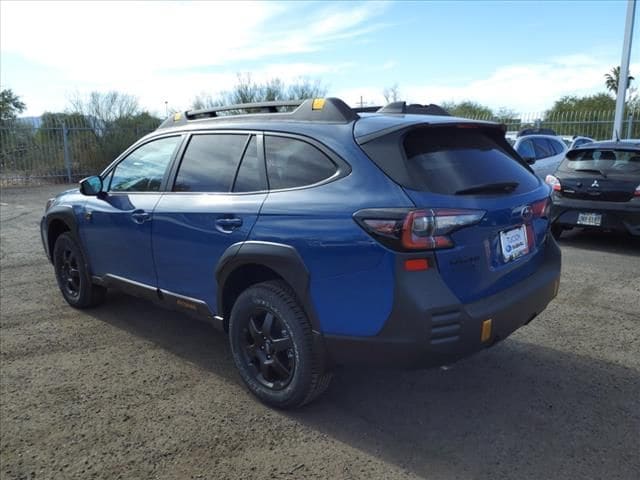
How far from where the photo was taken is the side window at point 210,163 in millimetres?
3518

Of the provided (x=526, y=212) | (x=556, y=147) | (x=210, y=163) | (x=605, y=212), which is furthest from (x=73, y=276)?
(x=556, y=147)

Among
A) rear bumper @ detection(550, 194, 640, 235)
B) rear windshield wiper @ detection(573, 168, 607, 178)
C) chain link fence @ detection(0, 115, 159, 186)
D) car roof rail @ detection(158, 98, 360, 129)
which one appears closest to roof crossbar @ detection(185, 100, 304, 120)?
car roof rail @ detection(158, 98, 360, 129)

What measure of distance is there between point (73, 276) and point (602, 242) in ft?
23.0

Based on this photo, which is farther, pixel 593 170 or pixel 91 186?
pixel 593 170

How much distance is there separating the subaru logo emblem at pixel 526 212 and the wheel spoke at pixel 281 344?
1.52 metres

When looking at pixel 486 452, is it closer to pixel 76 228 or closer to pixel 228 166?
pixel 228 166

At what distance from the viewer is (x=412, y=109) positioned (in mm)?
3781

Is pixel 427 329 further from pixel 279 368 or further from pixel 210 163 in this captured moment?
pixel 210 163

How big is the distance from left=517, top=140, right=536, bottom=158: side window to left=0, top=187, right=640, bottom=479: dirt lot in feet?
21.0

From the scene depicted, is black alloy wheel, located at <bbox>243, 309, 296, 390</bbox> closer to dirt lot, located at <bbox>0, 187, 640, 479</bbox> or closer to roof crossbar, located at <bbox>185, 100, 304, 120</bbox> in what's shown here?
dirt lot, located at <bbox>0, 187, 640, 479</bbox>

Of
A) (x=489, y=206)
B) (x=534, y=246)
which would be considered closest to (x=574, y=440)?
(x=534, y=246)

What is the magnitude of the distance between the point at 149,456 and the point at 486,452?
1757mm

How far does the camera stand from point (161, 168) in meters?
4.04

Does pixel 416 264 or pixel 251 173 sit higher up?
pixel 251 173
